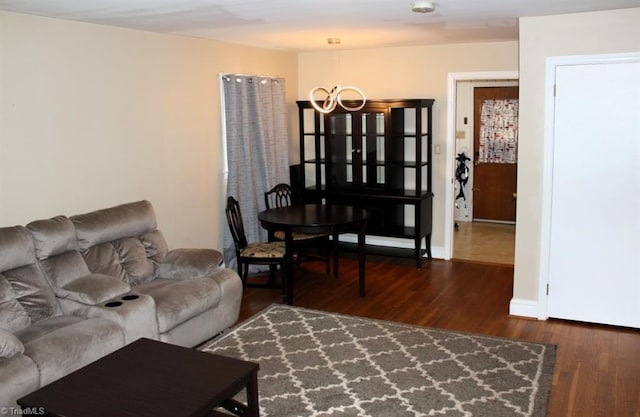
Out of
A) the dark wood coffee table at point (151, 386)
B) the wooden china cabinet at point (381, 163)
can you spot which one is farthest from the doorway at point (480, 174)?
the dark wood coffee table at point (151, 386)

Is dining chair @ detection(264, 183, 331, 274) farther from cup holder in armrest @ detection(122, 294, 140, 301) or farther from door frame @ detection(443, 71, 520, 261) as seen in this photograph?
cup holder in armrest @ detection(122, 294, 140, 301)

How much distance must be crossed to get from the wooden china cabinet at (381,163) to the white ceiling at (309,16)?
3.60 feet

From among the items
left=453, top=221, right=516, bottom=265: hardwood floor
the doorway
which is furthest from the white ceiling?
the doorway

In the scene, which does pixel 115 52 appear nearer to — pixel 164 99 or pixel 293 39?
pixel 164 99

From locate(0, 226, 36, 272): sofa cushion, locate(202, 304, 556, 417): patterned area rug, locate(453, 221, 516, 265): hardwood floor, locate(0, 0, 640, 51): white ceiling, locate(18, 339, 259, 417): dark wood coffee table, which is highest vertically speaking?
locate(0, 0, 640, 51): white ceiling

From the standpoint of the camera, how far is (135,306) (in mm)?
3873

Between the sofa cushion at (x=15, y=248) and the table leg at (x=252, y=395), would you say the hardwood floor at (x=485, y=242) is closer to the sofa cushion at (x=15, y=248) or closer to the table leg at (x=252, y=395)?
the table leg at (x=252, y=395)

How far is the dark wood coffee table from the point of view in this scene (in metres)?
2.66

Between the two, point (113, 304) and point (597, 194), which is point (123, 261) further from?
point (597, 194)

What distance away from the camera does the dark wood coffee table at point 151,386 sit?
105 inches

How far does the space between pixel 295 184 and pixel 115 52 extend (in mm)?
2862

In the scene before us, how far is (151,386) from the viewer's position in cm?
285

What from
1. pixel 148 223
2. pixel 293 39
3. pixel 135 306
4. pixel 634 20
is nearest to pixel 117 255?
pixel 148 223

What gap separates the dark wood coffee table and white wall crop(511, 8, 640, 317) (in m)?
2.75
